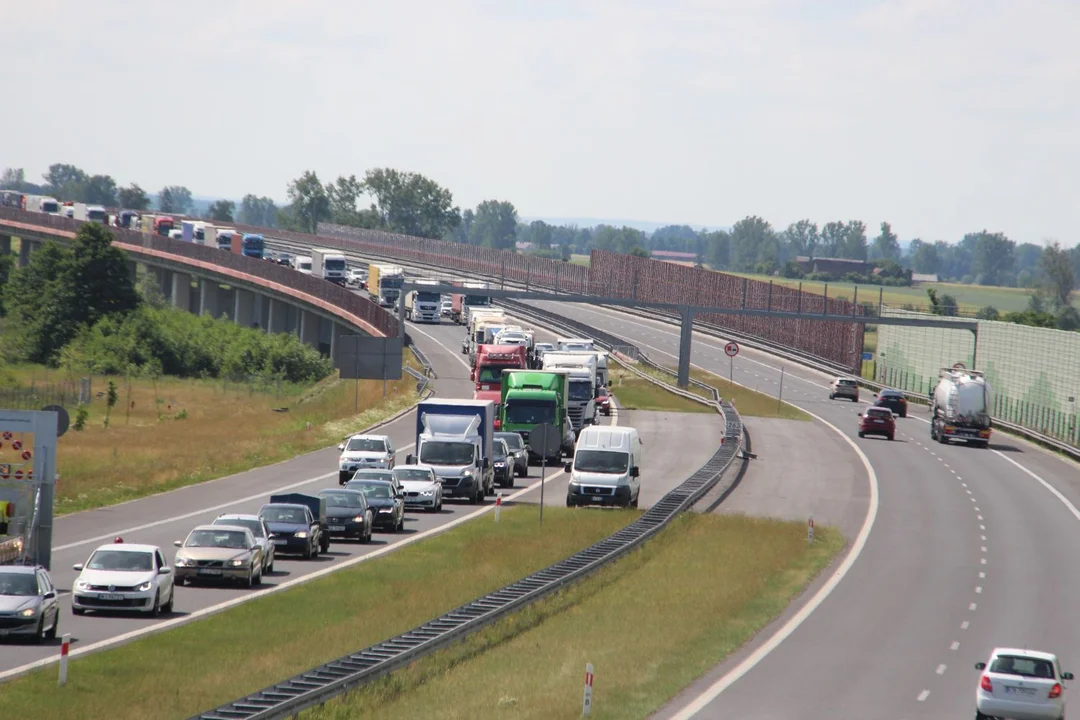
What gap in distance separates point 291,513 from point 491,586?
659 cm

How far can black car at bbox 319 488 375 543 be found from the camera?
40.2 metres

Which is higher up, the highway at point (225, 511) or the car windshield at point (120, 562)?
the car windshield at point (120, 562)

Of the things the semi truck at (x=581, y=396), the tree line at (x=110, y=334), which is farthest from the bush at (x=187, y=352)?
the semi truck at (x=581, y=396)

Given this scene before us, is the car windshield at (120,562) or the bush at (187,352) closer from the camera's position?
the car windshield at (120,562)

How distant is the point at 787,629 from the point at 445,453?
21065 mm

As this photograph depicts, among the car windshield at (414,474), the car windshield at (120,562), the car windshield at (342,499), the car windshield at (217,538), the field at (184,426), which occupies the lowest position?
the field at (184,426)

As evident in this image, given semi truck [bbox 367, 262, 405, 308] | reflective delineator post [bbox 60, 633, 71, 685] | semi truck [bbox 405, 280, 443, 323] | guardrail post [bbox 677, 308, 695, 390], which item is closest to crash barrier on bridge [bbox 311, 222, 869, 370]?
semi truck [bbox 405, 280, 443, 323]

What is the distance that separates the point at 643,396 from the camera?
296 feet

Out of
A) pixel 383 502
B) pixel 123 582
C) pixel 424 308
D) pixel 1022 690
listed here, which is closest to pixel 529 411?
pixel 383 502

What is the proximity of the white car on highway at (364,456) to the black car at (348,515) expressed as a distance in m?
10.1

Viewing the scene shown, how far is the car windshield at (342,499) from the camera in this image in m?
40.6

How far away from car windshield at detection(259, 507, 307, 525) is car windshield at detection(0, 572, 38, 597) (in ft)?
40.3

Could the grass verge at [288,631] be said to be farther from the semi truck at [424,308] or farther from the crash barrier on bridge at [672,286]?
the semi truck at [424,308]

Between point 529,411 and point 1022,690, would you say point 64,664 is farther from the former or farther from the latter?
point 529,411
